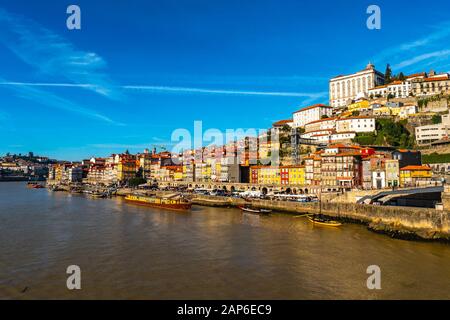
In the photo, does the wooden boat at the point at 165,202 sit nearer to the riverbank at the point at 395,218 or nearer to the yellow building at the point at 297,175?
the riverbank at the point at 395,218

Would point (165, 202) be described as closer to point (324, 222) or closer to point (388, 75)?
point (324, 222)

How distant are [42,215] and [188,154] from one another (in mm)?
52255

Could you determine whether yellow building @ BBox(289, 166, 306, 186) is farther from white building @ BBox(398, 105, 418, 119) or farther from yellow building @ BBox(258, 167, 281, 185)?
white building @ BBox(398, 105, 418, 119)

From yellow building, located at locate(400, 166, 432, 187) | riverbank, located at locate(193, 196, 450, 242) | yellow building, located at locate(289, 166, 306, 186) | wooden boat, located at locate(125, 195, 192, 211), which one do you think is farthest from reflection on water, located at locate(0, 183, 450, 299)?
yellow building, located at locate(289, 166, 306, 186)

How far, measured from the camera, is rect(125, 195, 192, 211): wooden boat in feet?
151

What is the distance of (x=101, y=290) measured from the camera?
15148mm

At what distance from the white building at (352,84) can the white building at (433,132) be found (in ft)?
104

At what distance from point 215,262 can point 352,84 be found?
312 ft

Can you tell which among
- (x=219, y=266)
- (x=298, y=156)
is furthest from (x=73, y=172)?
(x=219, y=266)

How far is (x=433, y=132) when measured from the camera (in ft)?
208

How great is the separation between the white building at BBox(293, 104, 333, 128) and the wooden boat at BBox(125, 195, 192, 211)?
193 ft

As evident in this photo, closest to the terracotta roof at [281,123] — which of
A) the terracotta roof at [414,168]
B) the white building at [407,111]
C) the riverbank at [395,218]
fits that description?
the white building at [407,111]

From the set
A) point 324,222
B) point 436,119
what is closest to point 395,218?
point 324,222
